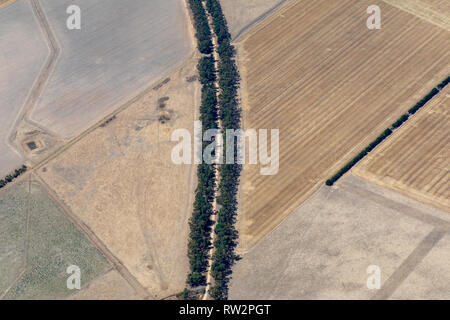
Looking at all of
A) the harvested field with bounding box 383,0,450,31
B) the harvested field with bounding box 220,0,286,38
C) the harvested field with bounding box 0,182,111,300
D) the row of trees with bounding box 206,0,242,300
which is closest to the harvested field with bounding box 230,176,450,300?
the row of trees with bounding box 206,0,242,300

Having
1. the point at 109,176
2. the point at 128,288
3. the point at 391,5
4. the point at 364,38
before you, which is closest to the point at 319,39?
the point at 364,38

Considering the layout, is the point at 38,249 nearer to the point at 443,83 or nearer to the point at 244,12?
the point at 244,12

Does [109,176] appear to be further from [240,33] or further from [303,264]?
[240,33]

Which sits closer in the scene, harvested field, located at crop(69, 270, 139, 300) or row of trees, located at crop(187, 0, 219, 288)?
harvested field, located at crop(69, 270, 139, 300)

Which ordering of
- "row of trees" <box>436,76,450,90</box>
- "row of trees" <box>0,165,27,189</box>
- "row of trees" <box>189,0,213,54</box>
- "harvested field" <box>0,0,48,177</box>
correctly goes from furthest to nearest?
"row of trees" <box>189,0,213,54</box>
"row of trees" <box>436,76,450,90</box>
"harvested field" <box>0,0,48,177</box>
"row of trees" <box>0,165,27,189</box>

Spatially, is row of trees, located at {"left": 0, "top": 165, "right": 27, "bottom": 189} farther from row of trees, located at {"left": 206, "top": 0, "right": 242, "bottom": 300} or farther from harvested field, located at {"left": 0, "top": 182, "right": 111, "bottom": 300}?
row of trees, located at {"left": 206, "top": 0, "right": 242, "bottom": 300}

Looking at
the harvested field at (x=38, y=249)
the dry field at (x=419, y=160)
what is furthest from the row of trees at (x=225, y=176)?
the dry field at (x=419, y=160)
